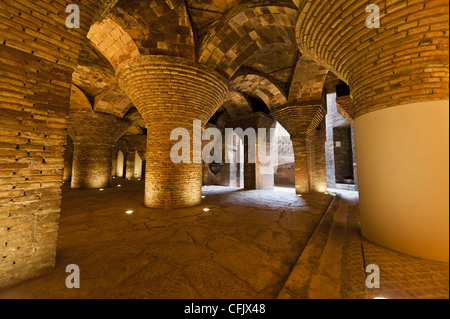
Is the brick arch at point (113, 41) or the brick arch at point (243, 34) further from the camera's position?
the brick arch at point (113, 41)

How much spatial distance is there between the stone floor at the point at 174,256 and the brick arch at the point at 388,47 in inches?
92.2

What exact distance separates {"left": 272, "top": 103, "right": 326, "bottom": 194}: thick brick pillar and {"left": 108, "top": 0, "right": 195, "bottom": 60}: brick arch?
16.4ft

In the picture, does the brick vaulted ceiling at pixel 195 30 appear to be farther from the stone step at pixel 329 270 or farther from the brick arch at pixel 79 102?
the stone step at pixel 329 270

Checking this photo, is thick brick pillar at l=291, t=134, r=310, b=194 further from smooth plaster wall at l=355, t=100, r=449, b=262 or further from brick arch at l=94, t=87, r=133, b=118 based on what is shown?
brick arch at l=94, t=87, r=133, b=118

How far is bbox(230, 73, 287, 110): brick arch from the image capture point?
277 inches

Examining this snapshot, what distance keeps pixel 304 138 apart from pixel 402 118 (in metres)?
6.31

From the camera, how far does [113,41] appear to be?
14.3 ft

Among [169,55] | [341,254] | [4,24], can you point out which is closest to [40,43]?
[4,24]

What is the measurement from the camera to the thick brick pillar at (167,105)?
4.37 meters

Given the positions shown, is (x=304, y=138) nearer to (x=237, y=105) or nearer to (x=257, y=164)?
(x=257, y=164)

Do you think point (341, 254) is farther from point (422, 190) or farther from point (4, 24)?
point (4, 24)

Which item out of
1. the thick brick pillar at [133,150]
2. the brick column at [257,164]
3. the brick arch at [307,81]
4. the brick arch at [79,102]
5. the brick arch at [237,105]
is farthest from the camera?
the thick brick pillar at [133,150]

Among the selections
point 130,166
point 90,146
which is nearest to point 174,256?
point 90,146

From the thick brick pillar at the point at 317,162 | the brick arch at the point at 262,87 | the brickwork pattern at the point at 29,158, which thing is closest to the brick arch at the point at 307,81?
the brick arch at the point at 262,87
